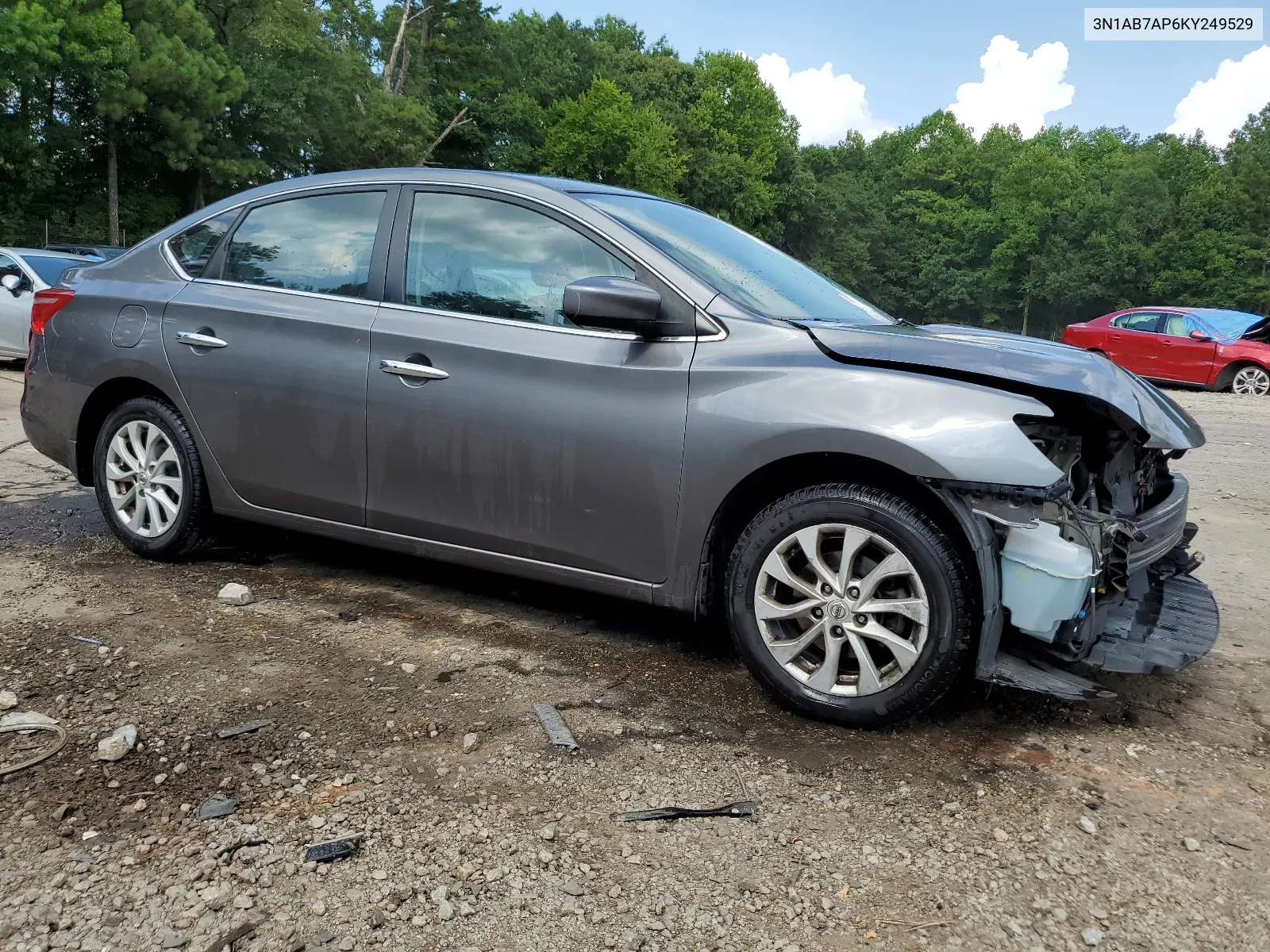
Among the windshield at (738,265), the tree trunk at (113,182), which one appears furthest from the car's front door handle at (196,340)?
the tree trunk at (113,182)

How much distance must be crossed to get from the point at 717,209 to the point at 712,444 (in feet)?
170

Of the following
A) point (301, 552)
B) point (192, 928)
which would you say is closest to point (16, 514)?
point (301, 552)

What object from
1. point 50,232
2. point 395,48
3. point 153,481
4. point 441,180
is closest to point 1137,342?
point 441,180

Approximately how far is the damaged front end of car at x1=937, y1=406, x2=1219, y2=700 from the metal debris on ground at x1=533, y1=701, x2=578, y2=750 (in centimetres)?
121

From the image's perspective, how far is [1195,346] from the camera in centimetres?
1579

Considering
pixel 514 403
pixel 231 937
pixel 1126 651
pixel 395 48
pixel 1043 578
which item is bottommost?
pixel 231 937

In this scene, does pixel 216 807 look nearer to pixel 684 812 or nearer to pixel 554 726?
pixel 554 726

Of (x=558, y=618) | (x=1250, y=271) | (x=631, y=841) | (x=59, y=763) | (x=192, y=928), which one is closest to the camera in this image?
(x=192, y=928)

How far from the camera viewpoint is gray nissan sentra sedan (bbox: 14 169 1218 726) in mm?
2930

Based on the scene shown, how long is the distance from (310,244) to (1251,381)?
50.4 ft

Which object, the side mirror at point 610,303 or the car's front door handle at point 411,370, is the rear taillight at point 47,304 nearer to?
the car's front door handle at point 411,370

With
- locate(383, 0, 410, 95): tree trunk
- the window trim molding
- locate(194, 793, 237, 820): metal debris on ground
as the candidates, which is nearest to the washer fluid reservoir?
locate(194, 793, 237, 820): metal debris on ground

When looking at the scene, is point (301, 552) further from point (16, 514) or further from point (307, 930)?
point (307, 930)

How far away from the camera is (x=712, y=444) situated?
126 inches
